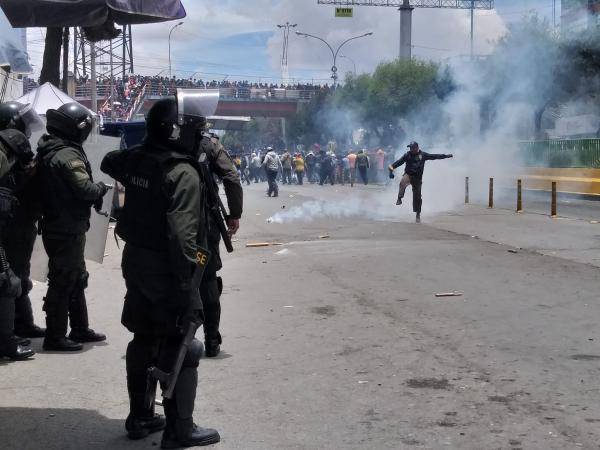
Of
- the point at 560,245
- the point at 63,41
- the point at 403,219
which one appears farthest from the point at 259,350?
the point at 403,219

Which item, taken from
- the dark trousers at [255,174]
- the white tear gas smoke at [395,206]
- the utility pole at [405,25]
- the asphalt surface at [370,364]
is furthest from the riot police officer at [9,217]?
the utility pole at [405,25]

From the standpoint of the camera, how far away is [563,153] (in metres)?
30.1

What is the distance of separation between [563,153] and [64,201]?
26.6m

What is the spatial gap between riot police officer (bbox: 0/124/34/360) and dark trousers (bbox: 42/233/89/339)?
0.28 meters

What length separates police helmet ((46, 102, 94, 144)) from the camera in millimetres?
6027

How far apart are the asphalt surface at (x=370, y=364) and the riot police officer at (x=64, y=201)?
474mm

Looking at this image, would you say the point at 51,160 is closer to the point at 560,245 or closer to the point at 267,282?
the point at 267,282

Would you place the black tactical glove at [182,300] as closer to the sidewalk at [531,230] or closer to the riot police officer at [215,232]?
the riot police officer at [215,232]

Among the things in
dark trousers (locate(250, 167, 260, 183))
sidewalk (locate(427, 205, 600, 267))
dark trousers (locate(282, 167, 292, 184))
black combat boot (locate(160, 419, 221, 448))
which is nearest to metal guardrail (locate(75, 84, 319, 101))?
dark trousers (locate(250, 167, 260, 183))

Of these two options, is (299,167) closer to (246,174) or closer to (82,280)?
(246,174)

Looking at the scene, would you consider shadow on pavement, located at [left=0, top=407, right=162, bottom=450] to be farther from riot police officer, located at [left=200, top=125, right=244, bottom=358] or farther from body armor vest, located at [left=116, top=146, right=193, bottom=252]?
Answer: riot police officer, located at [left=200, top=125, right=244, bottom=358]

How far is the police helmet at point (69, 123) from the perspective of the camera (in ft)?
19.8

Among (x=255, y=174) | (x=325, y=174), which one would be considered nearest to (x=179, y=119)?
(x=325, y=174)

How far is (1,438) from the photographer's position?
4.43 m
